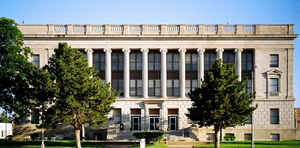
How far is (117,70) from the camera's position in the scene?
63.3m

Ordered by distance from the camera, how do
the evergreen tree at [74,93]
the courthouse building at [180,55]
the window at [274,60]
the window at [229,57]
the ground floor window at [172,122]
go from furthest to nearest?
the window at [229,57]
the window at [274,60]
the ground floor window at [172,122]
the courthouse building at [180,55]
the evergreen tree at [74,93]

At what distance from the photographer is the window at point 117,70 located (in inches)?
2484

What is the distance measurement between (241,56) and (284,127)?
13482mm

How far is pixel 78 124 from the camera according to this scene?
42.2 meters

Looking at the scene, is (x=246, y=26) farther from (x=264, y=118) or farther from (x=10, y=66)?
(x=10, y=66)

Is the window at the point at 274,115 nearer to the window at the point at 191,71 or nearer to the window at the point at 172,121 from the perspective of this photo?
the window at the point at 191,71

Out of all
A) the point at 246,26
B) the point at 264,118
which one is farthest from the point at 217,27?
the point at 264,118

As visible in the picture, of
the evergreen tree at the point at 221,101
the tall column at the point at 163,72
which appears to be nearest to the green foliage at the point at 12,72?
the evergreen tree at the point at 221,101

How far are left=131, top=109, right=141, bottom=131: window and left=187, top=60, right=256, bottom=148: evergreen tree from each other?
832 inches

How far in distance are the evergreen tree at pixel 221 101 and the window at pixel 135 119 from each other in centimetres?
2113

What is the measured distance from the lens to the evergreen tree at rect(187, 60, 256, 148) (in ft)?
132

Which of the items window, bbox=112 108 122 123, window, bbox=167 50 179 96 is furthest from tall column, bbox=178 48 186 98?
window, bbox=112 108 122 123

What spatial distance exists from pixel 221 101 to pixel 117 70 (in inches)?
1053

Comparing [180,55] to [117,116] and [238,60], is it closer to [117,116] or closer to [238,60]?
[238,60]
